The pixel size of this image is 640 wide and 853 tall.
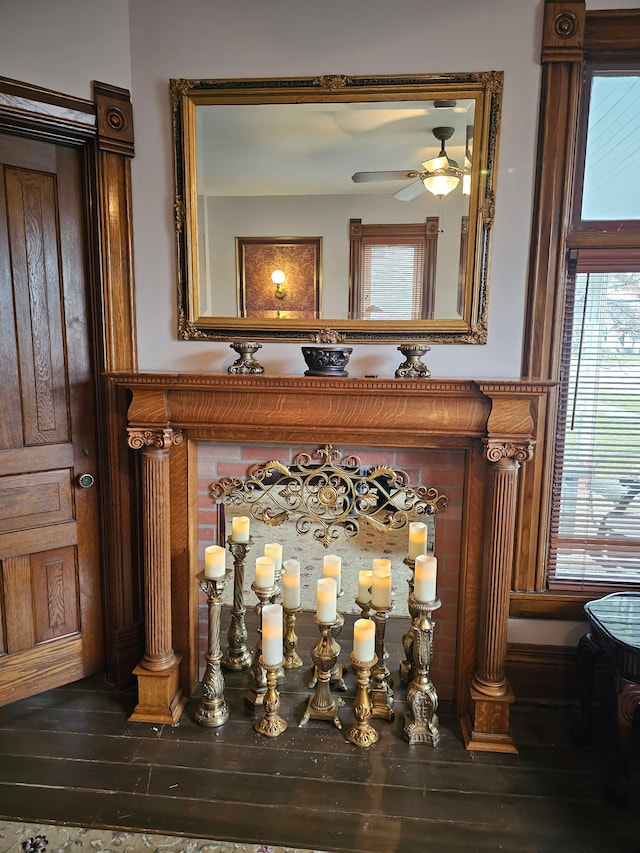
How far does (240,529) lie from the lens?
2.24 m

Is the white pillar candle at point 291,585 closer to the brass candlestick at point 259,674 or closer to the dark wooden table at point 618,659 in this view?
the brass candlestick at point 259,674

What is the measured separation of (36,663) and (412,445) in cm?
174

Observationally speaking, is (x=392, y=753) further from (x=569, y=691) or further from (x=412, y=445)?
(x=412, y=445)

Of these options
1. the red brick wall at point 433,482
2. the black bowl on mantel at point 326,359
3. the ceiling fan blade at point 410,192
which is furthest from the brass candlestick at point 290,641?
the ceiling fan blade at point 410,192

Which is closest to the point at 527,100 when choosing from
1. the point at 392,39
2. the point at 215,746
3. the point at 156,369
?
the point at 392,39

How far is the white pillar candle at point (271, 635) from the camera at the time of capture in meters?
1.95

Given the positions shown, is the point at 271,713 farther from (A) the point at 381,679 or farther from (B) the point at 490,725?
(B) the point at 490,725

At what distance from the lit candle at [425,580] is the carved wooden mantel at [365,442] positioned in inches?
6.0

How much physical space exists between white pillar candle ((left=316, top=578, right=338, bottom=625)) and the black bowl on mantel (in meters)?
0.78

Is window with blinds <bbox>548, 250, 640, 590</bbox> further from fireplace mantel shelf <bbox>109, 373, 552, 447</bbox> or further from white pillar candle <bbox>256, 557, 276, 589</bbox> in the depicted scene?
white pillar candle <bbox>256, 557, 276, 589</bbox>

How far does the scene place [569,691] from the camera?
221 cm

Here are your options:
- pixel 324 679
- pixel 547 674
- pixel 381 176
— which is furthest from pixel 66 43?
pixel 547 674

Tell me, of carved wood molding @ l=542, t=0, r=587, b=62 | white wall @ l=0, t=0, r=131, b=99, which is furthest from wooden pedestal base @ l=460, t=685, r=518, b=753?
white wall @ l=0, t=0, r=131, b=99

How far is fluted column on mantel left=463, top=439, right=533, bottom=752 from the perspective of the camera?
191cm
